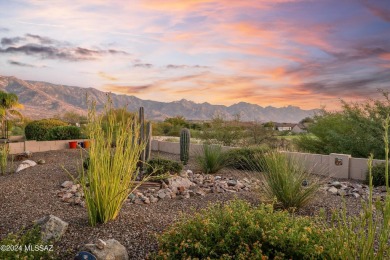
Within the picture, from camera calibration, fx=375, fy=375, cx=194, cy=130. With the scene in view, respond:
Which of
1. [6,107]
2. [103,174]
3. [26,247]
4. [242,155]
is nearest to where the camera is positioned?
[26,247]

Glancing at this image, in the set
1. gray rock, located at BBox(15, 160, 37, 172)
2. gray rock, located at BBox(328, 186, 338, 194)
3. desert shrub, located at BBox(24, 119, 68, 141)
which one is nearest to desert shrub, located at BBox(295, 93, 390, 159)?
gray rock, located at BBox(328, 186, 338, 194)

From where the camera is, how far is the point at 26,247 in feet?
13.9

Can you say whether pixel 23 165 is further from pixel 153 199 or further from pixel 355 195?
pixel 355 195

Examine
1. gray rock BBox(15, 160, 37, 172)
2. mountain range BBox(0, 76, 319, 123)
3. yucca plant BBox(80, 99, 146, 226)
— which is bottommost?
gray rock BBox(15, 160, 37, 172)

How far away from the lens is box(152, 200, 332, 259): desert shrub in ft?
12.0

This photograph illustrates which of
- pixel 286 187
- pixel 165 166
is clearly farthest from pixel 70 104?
pixel 286 187

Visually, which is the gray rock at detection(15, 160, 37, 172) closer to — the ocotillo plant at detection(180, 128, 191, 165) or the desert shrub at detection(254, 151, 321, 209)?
→ the ocotillo plant at detection(180, 128, 191, 165)

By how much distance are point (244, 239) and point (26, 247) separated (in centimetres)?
246

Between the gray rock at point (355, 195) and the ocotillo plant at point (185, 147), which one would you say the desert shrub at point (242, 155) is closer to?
the ocotillo plant at point (185, 147)

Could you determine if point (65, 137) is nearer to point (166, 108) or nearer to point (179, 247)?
point (179, 247)

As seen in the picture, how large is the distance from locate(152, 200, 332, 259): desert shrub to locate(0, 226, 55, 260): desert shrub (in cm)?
128

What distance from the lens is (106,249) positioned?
3.99 m

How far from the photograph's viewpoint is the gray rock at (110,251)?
3.91 m

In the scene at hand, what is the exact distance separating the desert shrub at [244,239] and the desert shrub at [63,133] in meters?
14.7
